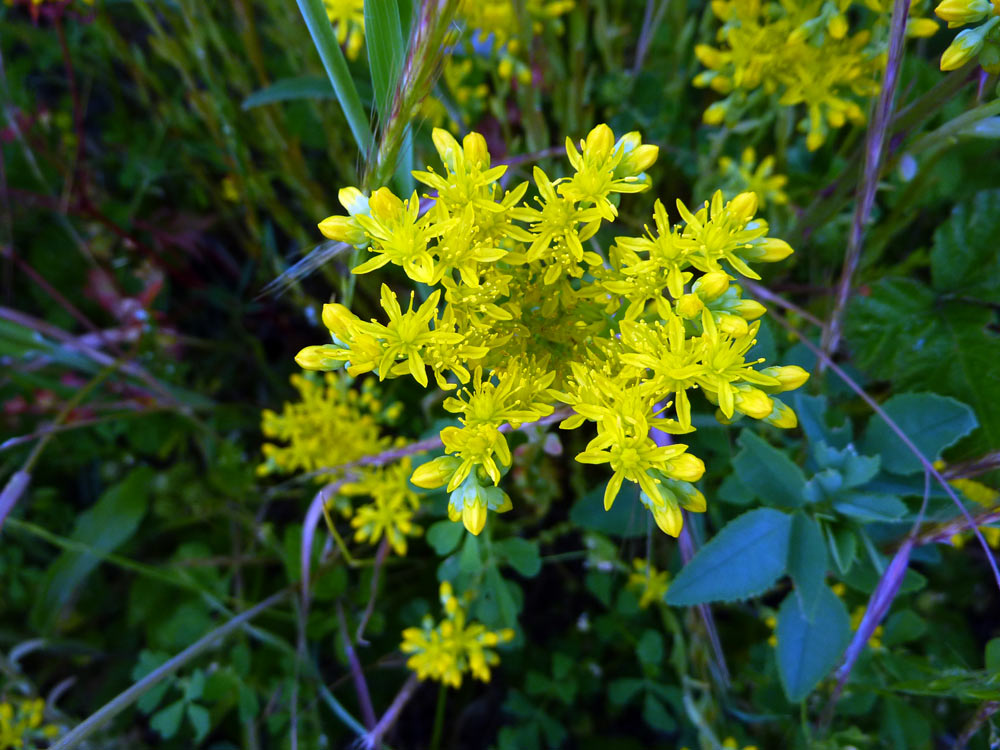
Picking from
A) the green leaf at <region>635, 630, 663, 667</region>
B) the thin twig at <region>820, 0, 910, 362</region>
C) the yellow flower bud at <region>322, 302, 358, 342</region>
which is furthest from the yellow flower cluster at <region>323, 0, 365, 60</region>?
the green leaf at <region>635, 630, 663, 667</region>

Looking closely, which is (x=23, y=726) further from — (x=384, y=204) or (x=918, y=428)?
(x=918, y=428)

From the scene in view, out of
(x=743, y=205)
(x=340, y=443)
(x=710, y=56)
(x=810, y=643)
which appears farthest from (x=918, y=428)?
(x=340, y=443)

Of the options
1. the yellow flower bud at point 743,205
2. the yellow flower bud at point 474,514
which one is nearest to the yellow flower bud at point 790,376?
the yellow flower bud at point 743,205

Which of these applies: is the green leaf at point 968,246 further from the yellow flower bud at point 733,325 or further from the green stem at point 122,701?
the green stem at point 122,701

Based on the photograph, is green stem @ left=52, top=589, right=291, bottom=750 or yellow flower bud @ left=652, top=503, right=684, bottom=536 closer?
yellow flower bud @ left=652, top=503, right=684, bottom=536

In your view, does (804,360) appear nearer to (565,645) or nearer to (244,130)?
(565,645)

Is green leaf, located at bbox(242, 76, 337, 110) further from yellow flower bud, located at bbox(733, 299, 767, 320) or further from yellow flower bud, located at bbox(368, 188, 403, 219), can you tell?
yellow flower bud, located at bbox(733, 299, 767, 320)
